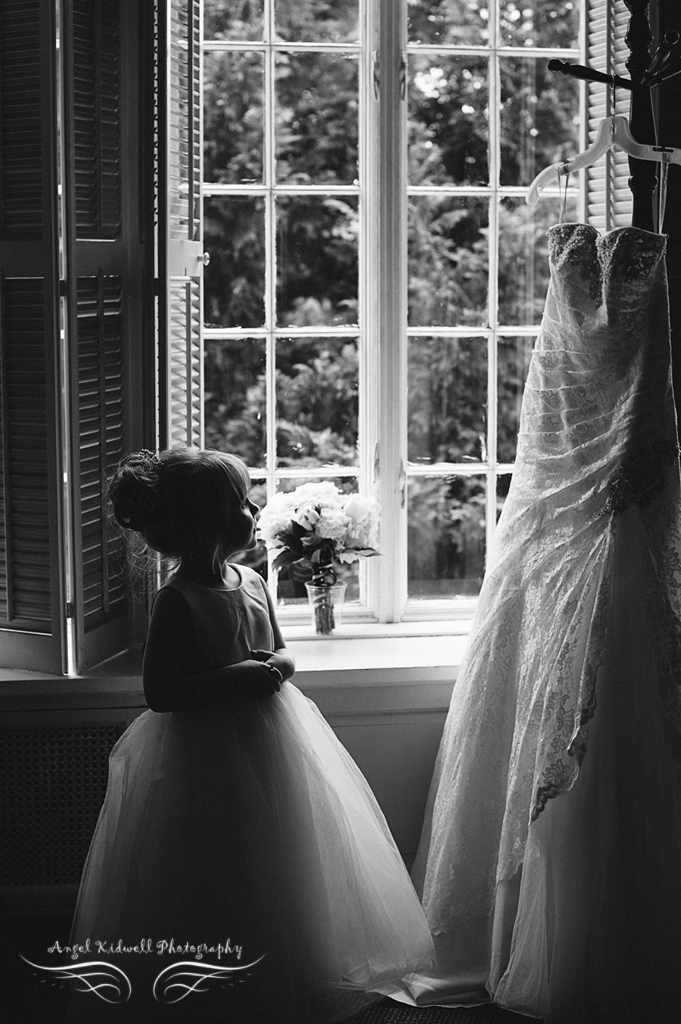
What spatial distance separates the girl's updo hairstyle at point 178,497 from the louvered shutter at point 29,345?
42 cm

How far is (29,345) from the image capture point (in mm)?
2350

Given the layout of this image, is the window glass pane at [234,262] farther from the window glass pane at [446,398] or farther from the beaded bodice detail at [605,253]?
the beaded bodice detail at [605,253]

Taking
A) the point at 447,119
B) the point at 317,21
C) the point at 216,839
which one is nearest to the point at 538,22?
the point at 447,119

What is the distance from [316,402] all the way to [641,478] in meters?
1.09

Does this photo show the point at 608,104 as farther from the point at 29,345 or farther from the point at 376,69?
the point at 29,345

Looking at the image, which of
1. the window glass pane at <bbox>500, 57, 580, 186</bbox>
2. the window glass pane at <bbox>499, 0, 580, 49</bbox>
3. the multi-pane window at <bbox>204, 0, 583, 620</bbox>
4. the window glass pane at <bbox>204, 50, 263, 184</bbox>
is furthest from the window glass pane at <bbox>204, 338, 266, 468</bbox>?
the window glass pane at <bbox>499, 0, 580, 49</bbox>

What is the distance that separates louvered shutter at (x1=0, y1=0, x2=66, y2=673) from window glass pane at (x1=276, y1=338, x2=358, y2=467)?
71cm

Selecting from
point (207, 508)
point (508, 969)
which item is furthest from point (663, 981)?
point (207, 508)

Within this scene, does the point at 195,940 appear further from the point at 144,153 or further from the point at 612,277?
the point at 144,153

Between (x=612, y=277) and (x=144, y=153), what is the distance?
1.08m

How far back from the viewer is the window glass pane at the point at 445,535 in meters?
2.91

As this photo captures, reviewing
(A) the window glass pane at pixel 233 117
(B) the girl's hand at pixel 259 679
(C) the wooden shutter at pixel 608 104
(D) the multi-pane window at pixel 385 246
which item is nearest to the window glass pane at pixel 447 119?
(D) the multi-pane window at pixel 385 246

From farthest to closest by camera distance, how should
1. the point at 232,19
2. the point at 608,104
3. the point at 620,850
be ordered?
the point at 232,19
the point at 608,104
the point at 620,850

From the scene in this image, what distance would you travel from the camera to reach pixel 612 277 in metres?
2.04
